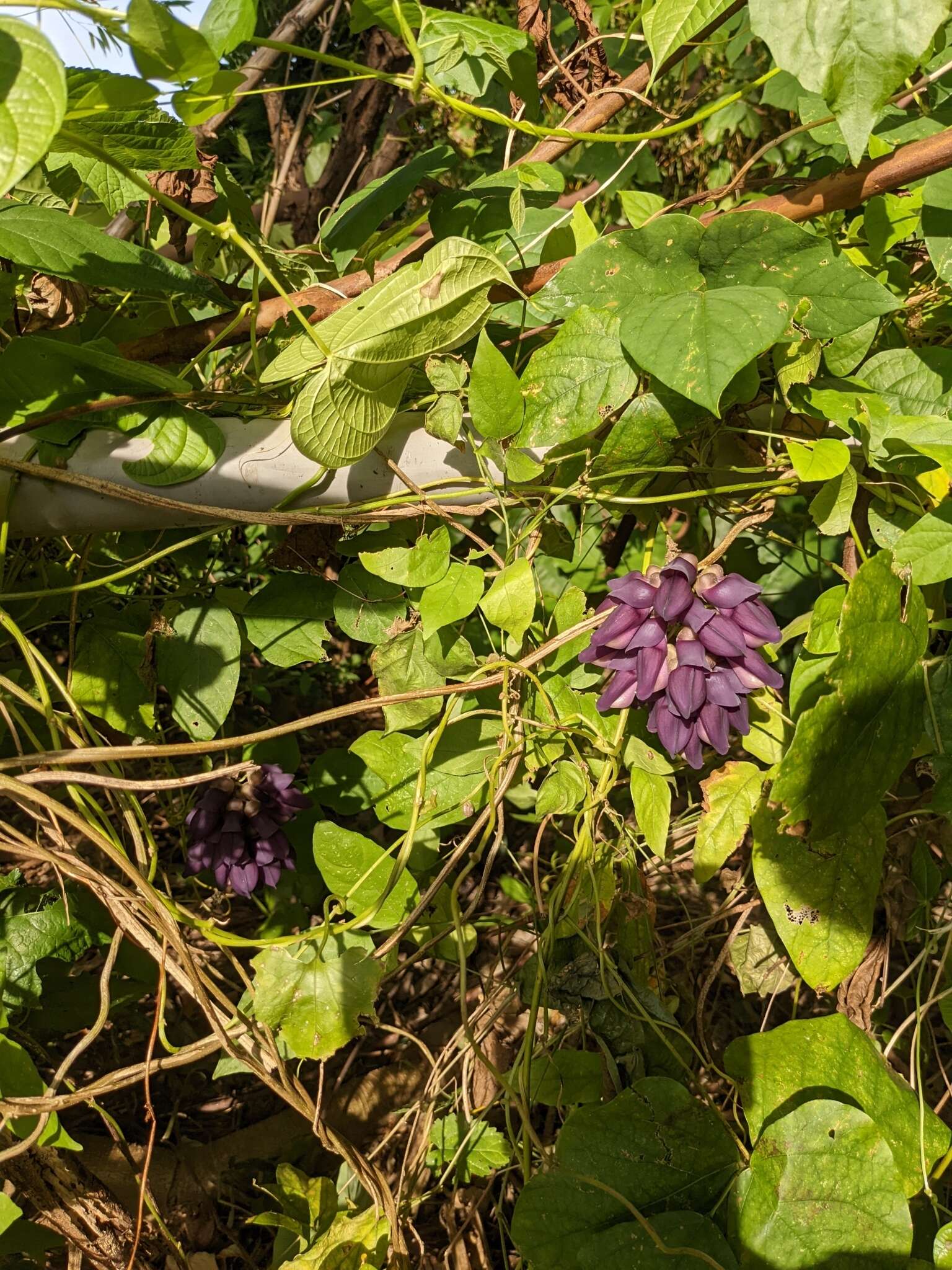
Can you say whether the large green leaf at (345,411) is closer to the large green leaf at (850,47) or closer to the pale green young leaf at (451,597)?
the pale green young leaf at (451,597)

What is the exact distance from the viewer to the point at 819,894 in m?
0.90

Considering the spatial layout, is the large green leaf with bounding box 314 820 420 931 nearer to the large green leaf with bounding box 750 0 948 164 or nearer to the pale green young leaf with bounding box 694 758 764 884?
the pale green young leaf with bounding box 694 758 764 884

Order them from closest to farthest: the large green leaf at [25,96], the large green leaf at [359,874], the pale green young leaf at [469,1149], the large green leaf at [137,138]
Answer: the large green leaf at [25,96] < the large green leaf at [137,138] < the large green leaf at [359,874] < the pale green young leaf at [469,1149]

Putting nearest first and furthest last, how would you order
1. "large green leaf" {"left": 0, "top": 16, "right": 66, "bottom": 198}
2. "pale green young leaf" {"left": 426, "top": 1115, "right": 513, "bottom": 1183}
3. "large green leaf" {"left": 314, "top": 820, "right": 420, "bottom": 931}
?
1. "large green leaf" {"left": 0, "top": 16, "right": 66, "bottom": 198}
2. "large green leaf" {"left": 314, "top": 820, "right": 420, "bottom": 931}
3. "pale green young leaf" {"left": 426, "top": 1115, "right": 513, "bottom": 1183}

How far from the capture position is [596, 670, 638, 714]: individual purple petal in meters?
0.83

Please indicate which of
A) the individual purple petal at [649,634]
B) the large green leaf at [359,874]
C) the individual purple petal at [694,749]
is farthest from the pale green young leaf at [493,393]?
the large green leaf at [359,874]

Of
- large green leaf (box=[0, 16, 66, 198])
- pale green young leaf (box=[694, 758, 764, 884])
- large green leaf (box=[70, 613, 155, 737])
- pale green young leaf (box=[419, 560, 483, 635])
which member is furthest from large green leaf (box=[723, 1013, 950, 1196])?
large green leaf (box=[0, 16, 66, 198])

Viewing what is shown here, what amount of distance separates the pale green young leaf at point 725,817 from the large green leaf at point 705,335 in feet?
1.34

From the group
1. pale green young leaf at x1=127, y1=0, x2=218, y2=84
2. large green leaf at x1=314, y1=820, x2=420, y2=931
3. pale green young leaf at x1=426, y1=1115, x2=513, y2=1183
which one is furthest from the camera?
pale green young leaf at x1=426, y1=1115, x2=513, y2=1183

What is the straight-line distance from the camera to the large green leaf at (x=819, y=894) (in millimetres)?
892

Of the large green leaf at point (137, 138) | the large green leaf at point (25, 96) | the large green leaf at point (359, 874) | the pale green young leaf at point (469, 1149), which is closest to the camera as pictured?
the large green leaf at point (25, 96)

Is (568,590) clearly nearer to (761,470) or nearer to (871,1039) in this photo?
(761,470)

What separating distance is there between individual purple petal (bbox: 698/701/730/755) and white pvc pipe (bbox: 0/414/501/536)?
0.31 m

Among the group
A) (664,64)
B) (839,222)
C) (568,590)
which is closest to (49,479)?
(568,590)
